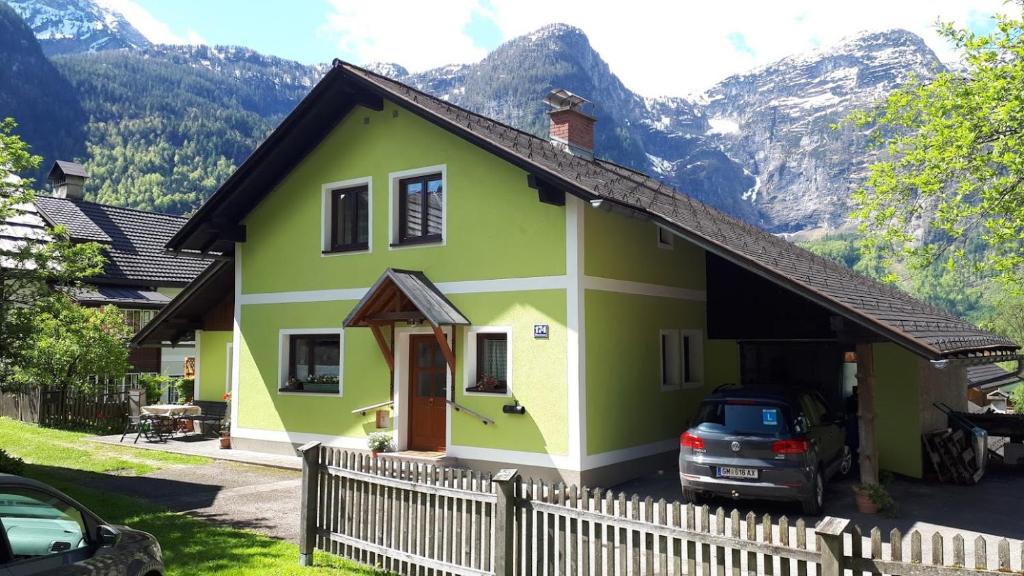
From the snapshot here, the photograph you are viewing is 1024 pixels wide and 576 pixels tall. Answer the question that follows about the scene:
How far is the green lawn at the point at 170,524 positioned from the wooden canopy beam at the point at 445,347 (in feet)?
15.1

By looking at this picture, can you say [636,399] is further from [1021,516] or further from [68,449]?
[68,449]

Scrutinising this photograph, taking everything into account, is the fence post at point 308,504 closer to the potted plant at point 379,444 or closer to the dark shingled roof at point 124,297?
the potted plant at point 379,444

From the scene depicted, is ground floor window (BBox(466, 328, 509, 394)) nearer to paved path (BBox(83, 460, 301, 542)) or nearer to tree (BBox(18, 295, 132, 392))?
paved path (BBox(83, 460, 301, 542))

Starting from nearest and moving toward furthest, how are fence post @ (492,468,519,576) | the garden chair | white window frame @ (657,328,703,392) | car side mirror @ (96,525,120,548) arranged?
car side mirror @ (96,525,120,548) < fence post @ (492,468,519,576) < white window frame @ (657,328,703,392) < the garden chair

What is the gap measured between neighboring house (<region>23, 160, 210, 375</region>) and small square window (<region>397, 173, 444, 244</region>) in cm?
1260

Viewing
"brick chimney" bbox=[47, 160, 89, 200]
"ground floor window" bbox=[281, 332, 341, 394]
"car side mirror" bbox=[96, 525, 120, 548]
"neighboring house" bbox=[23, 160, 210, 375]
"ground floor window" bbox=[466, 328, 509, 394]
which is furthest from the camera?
"brick chimney" bbox=[47, 160, 89, 200]

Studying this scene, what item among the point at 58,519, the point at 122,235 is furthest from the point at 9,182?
the point at 122,235

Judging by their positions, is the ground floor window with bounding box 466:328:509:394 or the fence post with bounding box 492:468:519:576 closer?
the fence post with bounding box 492:468:519:576

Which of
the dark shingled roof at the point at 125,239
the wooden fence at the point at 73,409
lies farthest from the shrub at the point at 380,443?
the dark shingled roof at the point at 125,239

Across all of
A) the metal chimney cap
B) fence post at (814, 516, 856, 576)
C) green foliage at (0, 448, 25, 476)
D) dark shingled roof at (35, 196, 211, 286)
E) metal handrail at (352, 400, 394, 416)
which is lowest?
green foliage at (0, 448, 25, 476)

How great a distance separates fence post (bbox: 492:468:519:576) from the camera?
6.54m

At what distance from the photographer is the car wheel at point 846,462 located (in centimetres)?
1255

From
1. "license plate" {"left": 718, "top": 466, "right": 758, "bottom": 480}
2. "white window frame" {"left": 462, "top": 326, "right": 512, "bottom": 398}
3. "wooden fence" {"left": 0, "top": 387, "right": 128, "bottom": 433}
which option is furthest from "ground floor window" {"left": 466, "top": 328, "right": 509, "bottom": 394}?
"wooden fence" {"left": 0, "top": 387, "right": 128, "bottom": 433}

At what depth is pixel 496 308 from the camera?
42.7 feet
